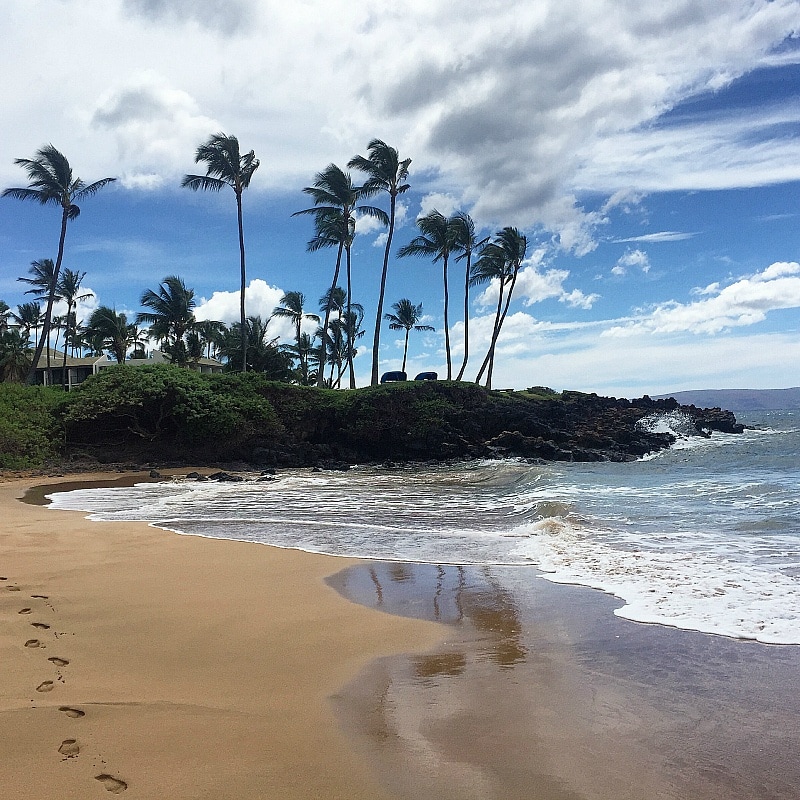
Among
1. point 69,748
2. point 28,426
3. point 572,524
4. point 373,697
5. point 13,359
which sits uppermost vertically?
point 13,359

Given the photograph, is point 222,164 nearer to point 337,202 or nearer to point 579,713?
point 337,202

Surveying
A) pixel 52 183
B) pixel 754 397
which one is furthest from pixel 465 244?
pixel 754 397

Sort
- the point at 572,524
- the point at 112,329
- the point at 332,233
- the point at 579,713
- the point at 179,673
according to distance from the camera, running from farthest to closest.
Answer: the point at 112,329
the point at 332,233
the point at 572,524
the point at 179,673
the point at 579,713

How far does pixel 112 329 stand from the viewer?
148 feet

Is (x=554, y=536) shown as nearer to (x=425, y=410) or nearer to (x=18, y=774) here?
(x=18, y=774)

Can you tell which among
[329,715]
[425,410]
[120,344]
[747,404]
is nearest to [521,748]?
[329,715]

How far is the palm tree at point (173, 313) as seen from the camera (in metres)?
41.2

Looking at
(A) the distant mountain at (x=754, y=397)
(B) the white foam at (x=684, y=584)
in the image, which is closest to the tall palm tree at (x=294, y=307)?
(B) the white foam at (x=684, y=584)

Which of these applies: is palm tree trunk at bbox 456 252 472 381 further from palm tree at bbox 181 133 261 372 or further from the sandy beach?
the sandy beach

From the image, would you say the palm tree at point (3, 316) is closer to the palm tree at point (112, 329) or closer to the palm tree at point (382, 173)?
the palm tree at point (112, 329)

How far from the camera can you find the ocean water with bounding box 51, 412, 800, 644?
6.00 m

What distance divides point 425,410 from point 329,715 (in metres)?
25.4

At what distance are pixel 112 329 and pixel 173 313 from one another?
275 inches

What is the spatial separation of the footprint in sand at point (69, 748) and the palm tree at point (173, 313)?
135 ft
